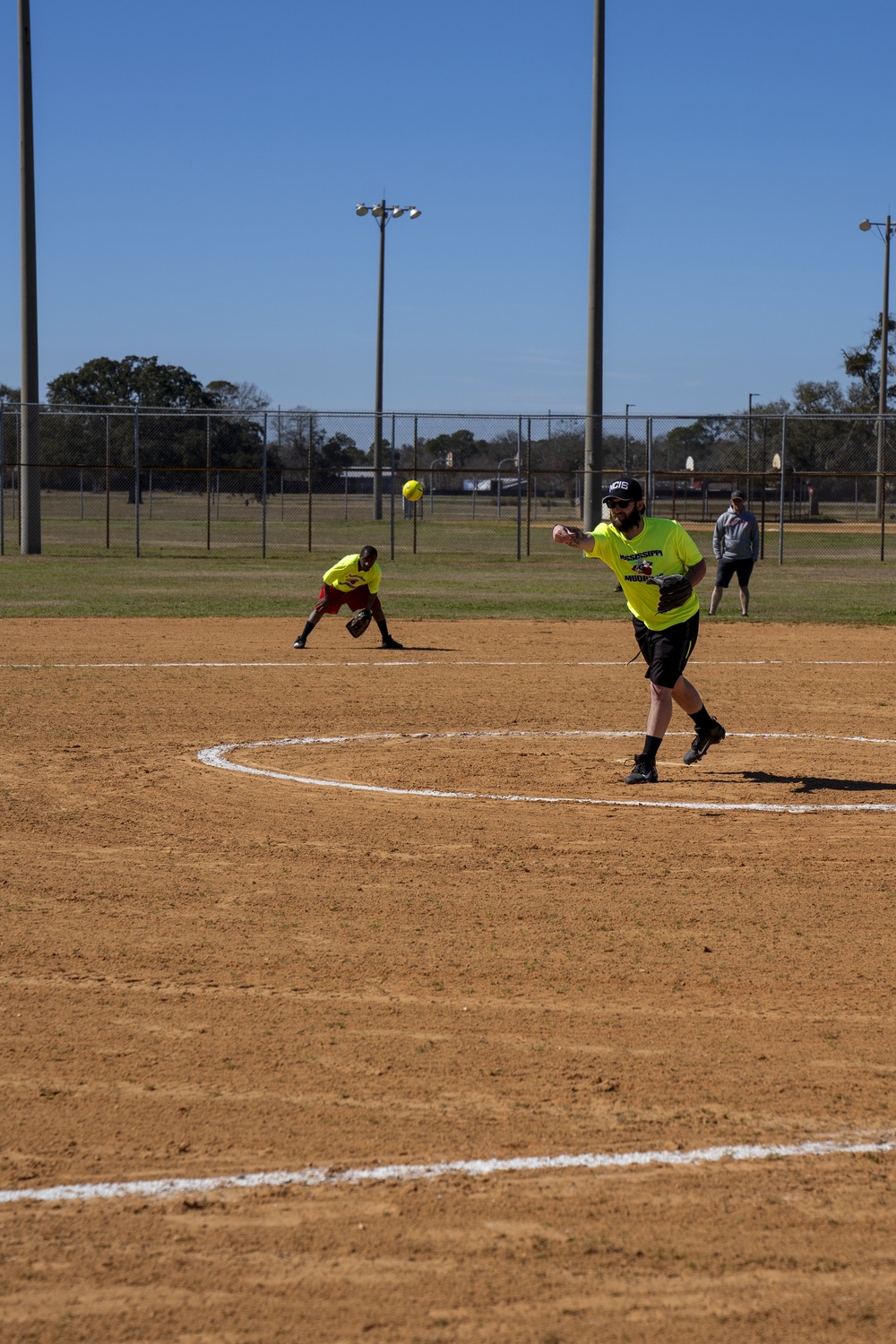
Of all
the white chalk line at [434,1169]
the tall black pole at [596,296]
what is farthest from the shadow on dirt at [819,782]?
the tall black pole at [596,296]

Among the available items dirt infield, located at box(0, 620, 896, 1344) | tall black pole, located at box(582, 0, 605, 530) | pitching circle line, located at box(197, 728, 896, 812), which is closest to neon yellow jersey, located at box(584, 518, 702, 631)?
dirt infield, located at box(0, 620, 896, 1344)

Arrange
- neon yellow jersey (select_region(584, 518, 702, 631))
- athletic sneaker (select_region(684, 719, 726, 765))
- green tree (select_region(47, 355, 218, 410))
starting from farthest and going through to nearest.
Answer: green tree (select_region(47, 355, 218, 410)) < athletic sneaker (select_region(684, 719, 726, 765)) < neon yellow jersey (select_region(584, 518, 702, 631))

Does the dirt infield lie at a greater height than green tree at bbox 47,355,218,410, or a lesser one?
lesser

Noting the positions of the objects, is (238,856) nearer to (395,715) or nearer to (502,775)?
(502,775)

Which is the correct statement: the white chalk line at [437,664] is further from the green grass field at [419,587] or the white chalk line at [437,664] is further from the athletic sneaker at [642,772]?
the athletic sneaker at [642,772]

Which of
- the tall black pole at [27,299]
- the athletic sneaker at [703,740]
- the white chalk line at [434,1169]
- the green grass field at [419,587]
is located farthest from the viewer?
the tall black pole at [27,299]

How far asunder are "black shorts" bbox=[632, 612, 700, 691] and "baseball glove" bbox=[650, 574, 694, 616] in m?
0.14

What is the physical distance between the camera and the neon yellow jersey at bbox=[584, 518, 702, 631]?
942cm

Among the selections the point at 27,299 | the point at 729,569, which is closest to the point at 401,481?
the point at 27,299

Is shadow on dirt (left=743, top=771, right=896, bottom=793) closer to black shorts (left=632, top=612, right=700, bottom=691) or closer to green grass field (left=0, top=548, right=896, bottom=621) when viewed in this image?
black shorts (left=632, top=612, right=700, bottom=691)

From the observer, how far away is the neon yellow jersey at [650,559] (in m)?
9.42

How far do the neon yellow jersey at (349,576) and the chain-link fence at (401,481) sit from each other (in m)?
14.6

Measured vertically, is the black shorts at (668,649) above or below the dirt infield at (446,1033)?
above

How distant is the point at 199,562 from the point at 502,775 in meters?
24.0
